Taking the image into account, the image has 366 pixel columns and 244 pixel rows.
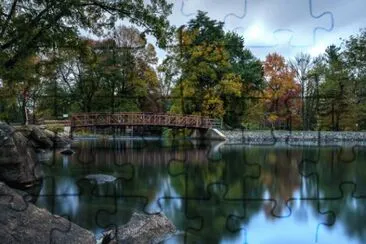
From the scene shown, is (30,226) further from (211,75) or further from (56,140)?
(211,75)

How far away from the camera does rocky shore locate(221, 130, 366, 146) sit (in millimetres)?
25812

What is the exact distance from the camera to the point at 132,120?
2664 centimetres

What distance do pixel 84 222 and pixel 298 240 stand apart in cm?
322

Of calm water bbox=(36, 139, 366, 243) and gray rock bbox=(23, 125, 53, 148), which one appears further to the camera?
gray rock bbox=(23, 125, 53, 148)

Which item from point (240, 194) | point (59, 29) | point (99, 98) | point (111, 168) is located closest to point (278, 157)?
point (111, 168)

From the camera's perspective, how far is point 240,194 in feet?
32.4

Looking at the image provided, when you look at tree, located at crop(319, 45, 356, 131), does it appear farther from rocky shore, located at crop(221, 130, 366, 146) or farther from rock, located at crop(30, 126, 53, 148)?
rock, located at crop(30, 126, 53, 148)

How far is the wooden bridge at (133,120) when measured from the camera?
26.4 m

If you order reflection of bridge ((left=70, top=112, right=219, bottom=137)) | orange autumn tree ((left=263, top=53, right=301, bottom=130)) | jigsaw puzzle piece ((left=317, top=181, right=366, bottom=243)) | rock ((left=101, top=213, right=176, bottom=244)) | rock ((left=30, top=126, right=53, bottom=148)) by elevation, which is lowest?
jigsaw puzzle piece ((left=317, top=181, right=366, bottom=243))

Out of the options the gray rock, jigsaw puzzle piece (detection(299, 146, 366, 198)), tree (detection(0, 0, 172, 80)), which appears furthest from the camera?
the gray rock

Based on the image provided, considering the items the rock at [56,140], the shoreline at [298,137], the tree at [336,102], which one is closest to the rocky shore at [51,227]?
the rock at [56,140]

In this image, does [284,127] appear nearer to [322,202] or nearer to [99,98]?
[99,98]

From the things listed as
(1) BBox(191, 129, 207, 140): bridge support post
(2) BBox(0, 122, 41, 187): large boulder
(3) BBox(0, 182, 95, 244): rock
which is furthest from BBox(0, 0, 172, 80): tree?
(1) BBox(191, 129, 207, 140): bridge support post

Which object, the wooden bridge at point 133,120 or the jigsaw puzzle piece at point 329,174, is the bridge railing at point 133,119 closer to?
the wooden bridge at point 133,120
